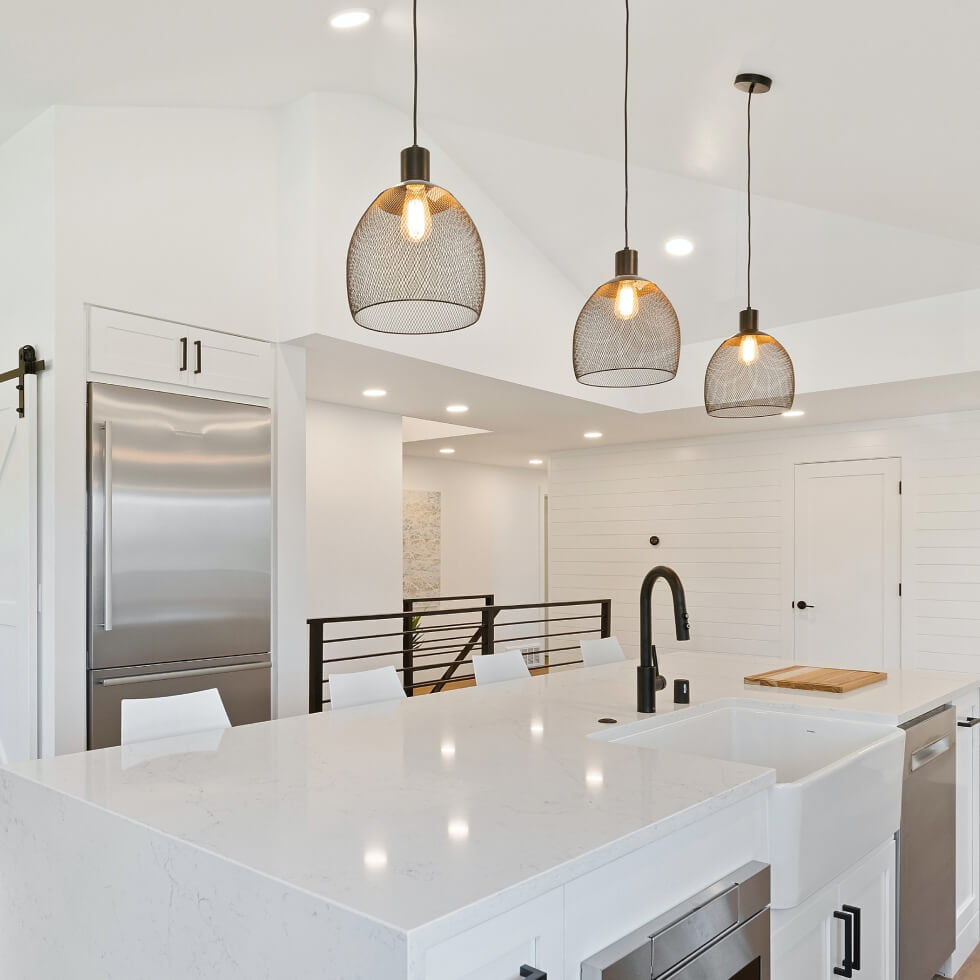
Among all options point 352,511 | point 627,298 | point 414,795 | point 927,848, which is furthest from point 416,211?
point 352,511

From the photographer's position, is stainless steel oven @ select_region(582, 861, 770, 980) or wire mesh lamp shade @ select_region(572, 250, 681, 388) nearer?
stainless steel oven @ select_region(582, 861, 770, 980)

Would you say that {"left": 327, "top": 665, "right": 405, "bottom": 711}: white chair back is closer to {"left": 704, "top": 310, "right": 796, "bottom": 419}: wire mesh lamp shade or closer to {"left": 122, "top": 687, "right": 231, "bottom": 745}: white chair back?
Answer: {"left": 122, "top": 687, "right": 231, "bottom": 745}: white chair back

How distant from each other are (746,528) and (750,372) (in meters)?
4.69

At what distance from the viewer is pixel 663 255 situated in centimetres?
509

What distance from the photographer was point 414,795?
1546mm

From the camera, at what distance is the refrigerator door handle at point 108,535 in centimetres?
335

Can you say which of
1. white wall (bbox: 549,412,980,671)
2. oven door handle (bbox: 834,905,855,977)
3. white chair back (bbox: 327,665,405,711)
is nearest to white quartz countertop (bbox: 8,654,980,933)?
white chair back (bbox: 327,665,405,711)

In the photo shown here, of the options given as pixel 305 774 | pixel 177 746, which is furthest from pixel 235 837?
pixel 177 746

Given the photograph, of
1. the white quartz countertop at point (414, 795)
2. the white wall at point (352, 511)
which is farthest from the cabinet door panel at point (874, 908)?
the white wall at point (352, 511)

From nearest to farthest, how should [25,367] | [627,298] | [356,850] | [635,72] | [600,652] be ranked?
[356,850], [627,298], [635,72], [25,367], [600,652]

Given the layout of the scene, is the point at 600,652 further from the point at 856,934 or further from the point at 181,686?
the point at 856,934

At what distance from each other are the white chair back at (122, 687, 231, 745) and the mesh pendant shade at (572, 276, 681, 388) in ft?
4.68

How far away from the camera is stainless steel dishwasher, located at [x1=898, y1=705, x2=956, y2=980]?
2.37m

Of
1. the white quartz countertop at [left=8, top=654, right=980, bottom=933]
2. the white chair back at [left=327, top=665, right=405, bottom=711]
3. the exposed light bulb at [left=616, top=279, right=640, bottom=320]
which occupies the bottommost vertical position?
the white chair back at [left=327, top=665, right=405, bottom=711]
